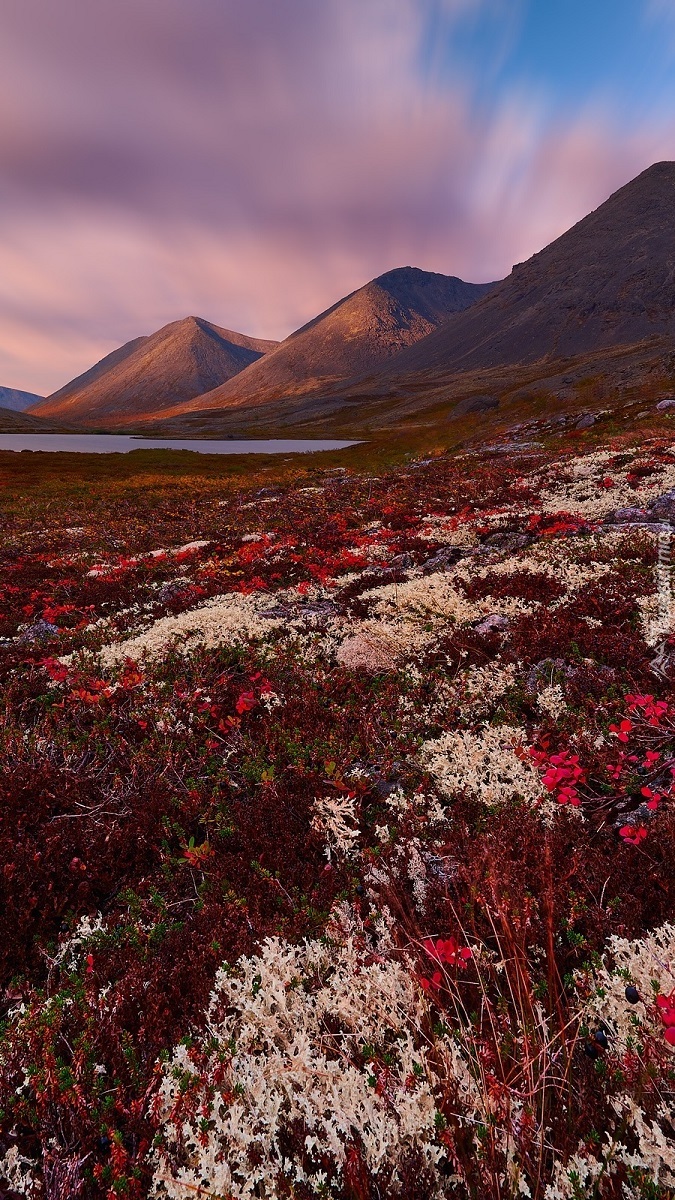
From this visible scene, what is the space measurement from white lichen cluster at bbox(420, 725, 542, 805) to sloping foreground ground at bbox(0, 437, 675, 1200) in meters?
0.04

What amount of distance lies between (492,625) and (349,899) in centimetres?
699

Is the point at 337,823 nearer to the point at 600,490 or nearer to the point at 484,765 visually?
the point at 484,765

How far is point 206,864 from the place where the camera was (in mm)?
5801

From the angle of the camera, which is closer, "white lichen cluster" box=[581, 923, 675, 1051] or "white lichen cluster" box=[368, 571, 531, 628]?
"white lichen cluster" box=[581, 923, 675, 1051]

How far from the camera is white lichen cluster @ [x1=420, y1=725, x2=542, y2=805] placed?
6.50 meters

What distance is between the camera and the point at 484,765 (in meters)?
7.01

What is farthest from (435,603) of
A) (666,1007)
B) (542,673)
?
(666,1007)

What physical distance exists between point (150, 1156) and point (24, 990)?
2.02 metres

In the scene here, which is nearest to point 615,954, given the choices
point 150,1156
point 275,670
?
point 150,1156

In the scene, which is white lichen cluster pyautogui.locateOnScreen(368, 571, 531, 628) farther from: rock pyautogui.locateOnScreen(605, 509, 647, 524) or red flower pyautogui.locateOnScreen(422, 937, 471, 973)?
red flower pyautogui.locateOnScreen(422, 937, 471, 973)

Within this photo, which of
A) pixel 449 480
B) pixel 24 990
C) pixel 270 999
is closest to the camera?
pixel 270 999

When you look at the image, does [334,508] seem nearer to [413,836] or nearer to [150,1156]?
[413,836]

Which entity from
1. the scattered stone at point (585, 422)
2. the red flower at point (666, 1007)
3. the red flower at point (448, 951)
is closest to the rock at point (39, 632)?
the red flower at point (448, 951)

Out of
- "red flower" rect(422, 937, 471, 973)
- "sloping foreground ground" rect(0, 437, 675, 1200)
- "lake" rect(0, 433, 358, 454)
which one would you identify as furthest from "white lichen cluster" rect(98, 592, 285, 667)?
"lake" rect(0, 433, 358, 454)
